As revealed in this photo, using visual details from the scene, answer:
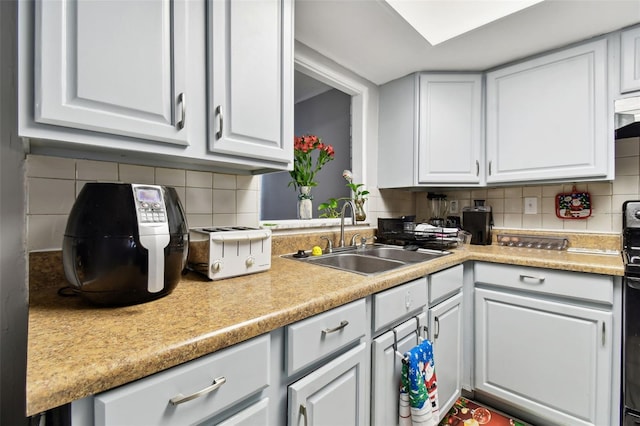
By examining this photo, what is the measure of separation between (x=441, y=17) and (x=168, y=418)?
2.02 m

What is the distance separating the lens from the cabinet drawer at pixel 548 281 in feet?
4.33

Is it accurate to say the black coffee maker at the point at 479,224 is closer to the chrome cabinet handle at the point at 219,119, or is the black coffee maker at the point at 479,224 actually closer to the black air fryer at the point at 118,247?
the chrome cabinet handle at the point at 219,119

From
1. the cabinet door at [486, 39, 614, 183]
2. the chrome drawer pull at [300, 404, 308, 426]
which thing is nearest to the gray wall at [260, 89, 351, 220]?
the cabinet door at [486, 39, 614, 183]

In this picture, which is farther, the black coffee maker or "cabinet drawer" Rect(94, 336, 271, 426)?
the black coffee maker

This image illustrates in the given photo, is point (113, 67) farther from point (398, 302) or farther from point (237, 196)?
point (398, 302)

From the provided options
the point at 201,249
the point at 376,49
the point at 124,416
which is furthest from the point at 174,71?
the point at 376,49

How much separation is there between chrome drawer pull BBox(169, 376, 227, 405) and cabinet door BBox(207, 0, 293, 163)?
0.67 metres

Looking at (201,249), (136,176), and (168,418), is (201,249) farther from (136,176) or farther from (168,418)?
(168,418)

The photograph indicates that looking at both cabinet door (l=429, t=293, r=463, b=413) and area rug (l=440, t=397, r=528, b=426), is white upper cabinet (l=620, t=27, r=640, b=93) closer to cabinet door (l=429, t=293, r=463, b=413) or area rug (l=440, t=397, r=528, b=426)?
cabinet door (l=429, t=293, r=463, b=413)

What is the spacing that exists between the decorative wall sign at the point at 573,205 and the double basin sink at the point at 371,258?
941mm

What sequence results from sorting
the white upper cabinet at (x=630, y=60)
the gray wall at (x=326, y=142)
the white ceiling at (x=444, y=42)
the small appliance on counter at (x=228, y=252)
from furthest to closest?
the gray wall at (x=326, y=142)
the white upper cabinet at (x=630, y=60)
the white ceiling at (x=444, y=42)
the small appliance on counter at (x=228, y=252)

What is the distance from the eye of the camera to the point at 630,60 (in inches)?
58.6

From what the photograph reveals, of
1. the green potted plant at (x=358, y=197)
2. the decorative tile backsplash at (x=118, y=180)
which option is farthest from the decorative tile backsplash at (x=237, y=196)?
the green potted plant at (x=358, y=197)

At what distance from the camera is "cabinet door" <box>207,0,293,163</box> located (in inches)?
37.3
